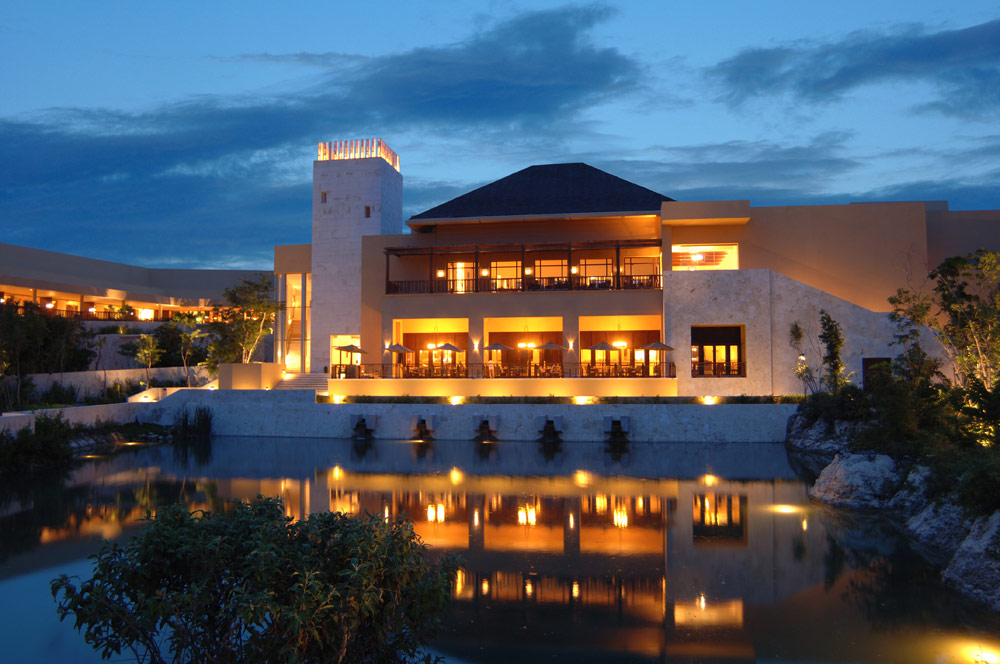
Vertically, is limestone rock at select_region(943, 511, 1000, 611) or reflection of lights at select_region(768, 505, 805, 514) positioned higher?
limestone rock at select_region(943, 511, 1000, 611)

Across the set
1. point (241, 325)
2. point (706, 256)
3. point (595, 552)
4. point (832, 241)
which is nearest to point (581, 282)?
point (706, 256)

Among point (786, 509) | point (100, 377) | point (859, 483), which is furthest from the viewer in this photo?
point (100, 377)

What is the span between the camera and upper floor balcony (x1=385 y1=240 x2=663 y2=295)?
30.0 meters

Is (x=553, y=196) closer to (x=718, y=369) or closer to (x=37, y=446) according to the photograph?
(x=718, y=369)

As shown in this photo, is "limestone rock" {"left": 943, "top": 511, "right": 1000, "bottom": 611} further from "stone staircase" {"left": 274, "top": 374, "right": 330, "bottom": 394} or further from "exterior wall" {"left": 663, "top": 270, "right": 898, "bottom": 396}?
"stone staircase" {"left": 274, "top": 374, "right": 330, "bottom": 394}

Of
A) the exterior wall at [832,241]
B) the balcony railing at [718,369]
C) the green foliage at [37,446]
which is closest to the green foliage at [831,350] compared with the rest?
the balcony railing at [718,369]

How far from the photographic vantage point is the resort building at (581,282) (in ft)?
88.2

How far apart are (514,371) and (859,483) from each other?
50.5 ft

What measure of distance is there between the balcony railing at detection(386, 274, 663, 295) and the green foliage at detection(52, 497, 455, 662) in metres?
25.1

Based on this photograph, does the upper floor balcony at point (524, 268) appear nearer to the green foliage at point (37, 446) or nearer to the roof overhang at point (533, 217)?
the roof overhang at point (533, 217)

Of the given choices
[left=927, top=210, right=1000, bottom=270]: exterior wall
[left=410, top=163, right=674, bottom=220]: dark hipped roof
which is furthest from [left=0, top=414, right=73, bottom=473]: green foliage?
[left=927, top=210, right=1000, bottom=270]: exterior wall

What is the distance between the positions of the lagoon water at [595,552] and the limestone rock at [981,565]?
0.27 meters

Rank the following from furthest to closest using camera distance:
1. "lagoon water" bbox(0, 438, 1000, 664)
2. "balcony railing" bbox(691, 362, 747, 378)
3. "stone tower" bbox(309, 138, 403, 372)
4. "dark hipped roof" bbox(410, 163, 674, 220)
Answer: "stone tower" bbox(309, 138, 403, 372)
"dark hipped roof" bbox(410, 163, 674, 220)
"balcony railing" bbox(691, 362, 747, 378)
"lagoon water" bbox(0, 438, 1000, 664)

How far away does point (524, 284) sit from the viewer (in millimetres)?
30297
